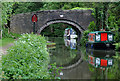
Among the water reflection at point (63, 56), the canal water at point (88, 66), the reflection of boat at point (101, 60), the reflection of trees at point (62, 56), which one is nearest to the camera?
the canal water at point (88, 66)

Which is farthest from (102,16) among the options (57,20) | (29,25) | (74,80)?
(74,80)

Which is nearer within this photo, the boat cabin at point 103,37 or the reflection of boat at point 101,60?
the reflection of boat at point 101,60

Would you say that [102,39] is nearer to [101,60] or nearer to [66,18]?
[66,18]

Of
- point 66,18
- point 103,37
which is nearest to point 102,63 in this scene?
point 103,37

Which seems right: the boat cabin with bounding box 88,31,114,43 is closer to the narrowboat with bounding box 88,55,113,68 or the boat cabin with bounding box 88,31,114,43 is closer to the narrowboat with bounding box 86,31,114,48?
the narrowboat with bounding box 86,31,114,48

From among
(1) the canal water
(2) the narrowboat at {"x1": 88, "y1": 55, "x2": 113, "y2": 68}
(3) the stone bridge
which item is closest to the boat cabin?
(1) the canal water

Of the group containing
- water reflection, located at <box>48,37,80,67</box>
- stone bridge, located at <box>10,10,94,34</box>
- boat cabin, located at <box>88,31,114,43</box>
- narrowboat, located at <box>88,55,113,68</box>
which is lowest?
water reflection, located at <box>48,37,80,67</box>

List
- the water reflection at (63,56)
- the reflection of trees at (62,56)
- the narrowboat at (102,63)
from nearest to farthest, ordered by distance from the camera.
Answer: the narrowboat at (102,63)
the water reflection at (63,56)
the reflection of trees at (62,56)

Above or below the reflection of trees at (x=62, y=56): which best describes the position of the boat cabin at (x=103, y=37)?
above

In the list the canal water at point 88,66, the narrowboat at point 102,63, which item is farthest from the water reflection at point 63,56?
the narrowboat at point 102,63

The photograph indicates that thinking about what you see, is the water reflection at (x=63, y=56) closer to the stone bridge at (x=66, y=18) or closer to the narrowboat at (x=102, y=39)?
the narrowboat at (x=102, y=39)

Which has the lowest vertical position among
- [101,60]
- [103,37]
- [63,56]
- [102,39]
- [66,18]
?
[63,56]

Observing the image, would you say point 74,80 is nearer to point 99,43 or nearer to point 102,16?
point 99,43

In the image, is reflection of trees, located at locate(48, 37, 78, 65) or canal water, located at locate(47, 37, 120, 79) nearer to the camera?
canal water, located at locate(47, 37, 120, 79)
